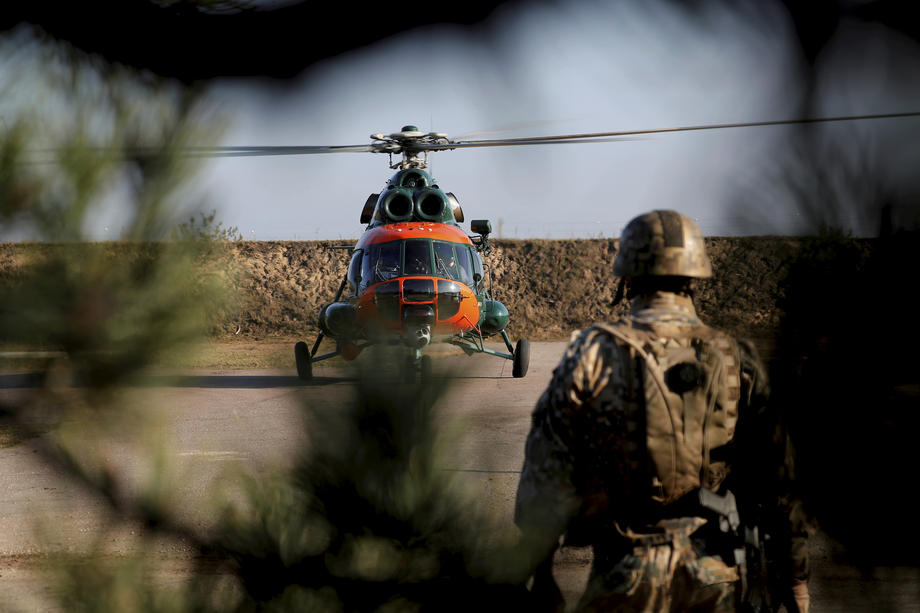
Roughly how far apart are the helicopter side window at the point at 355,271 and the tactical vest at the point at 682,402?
877 cm

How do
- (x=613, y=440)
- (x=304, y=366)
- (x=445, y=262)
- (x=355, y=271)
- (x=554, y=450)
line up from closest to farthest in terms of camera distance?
1. (x=304, y=366)
2. (x=554, y=450)
3. (x=613, y=440)
4. (x=445, y=262)
5. (x=355, y=271)

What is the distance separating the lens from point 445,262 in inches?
422

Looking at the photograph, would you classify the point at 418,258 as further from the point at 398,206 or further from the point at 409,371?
the point at 409,371

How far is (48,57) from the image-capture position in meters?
0.75

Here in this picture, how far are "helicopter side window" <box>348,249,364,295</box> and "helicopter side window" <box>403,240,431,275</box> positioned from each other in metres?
0.71

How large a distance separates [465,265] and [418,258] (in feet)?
2.49

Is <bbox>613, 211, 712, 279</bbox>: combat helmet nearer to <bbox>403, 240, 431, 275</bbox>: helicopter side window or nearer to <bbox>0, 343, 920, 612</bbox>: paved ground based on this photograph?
<bbox>0, 343, 920, 612</bbox>: paved ground

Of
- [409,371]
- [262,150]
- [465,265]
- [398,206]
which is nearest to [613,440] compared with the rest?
[409,371]

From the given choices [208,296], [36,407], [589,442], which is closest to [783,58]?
[208,296]

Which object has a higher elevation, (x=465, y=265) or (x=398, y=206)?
(x=398, y=206)

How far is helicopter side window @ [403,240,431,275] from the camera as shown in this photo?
10500mm

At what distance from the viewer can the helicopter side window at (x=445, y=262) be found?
418 inches

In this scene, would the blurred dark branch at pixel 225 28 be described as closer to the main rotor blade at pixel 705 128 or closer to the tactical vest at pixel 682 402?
the main rotor blade at pixel 705 128

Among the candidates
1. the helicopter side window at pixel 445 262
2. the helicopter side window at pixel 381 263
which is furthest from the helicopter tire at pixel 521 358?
the helicopter side window at pixel 381 263
